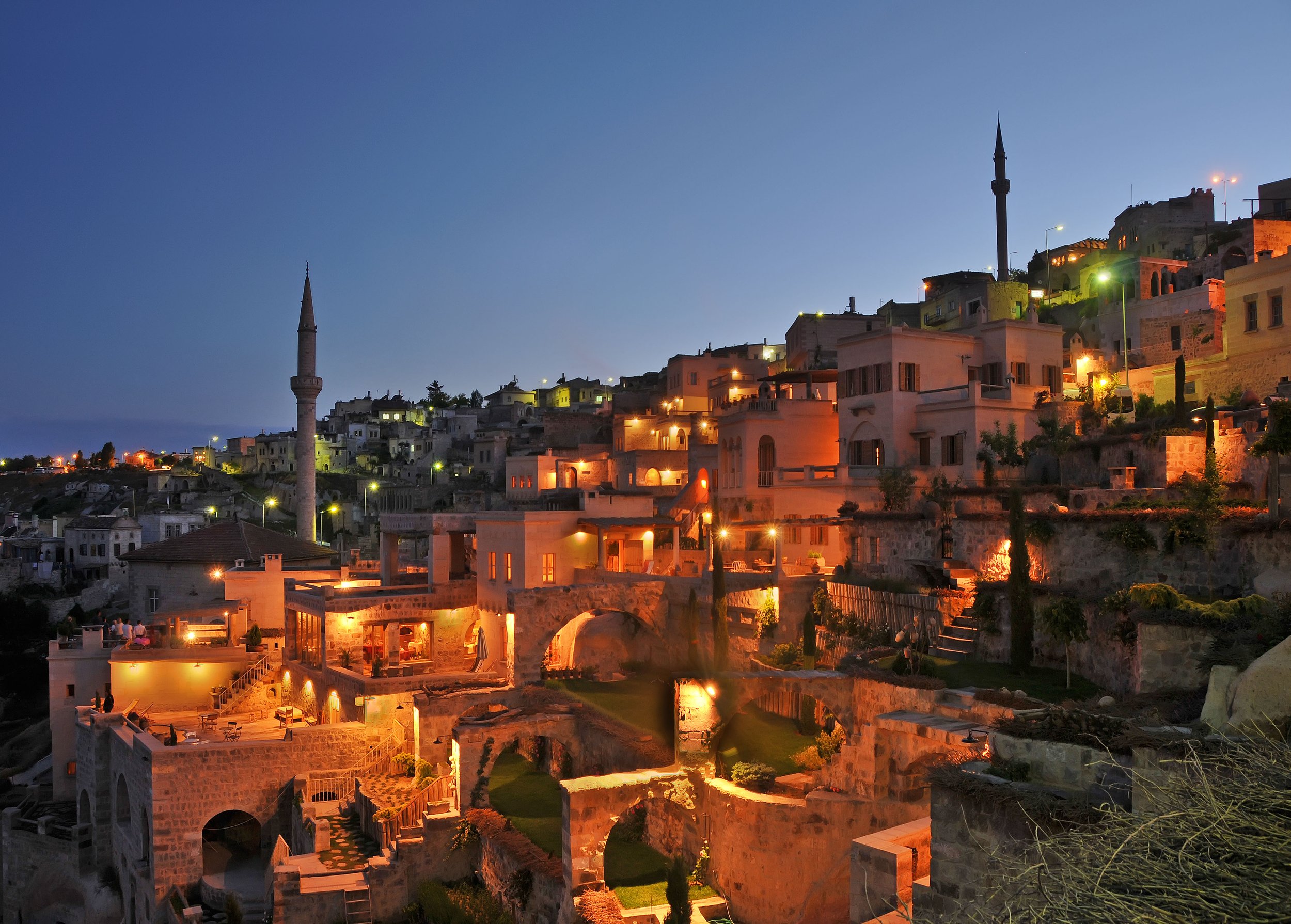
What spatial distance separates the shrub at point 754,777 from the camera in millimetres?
17516

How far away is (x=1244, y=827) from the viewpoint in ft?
16.1

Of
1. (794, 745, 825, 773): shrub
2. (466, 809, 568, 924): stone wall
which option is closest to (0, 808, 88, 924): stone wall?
(466, 809, 568, 924): stone wall

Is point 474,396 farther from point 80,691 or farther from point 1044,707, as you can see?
point 1044,707

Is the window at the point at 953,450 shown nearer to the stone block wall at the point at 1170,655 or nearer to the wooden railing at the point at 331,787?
the stone block wall at the point at 1170,655

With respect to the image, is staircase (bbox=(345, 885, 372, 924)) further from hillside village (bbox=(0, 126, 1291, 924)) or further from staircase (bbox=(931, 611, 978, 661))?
staircase (bbox=(931, 611, 978, 661))

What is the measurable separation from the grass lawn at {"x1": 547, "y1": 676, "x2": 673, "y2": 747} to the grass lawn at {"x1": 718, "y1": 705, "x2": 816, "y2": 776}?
1.47 meters

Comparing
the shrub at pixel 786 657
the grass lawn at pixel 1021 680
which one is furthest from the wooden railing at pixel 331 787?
the grass lawn at pixel 1021 680

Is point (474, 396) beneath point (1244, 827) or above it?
above

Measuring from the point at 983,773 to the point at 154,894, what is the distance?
23.0 meters

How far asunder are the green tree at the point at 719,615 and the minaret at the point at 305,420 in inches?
1293

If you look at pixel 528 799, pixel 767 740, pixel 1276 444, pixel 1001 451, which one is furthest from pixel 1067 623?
pixel 528 799

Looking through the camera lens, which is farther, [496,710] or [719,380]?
[719,380]

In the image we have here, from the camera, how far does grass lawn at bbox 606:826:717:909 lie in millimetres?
17438

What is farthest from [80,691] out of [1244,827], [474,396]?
[474,396]
